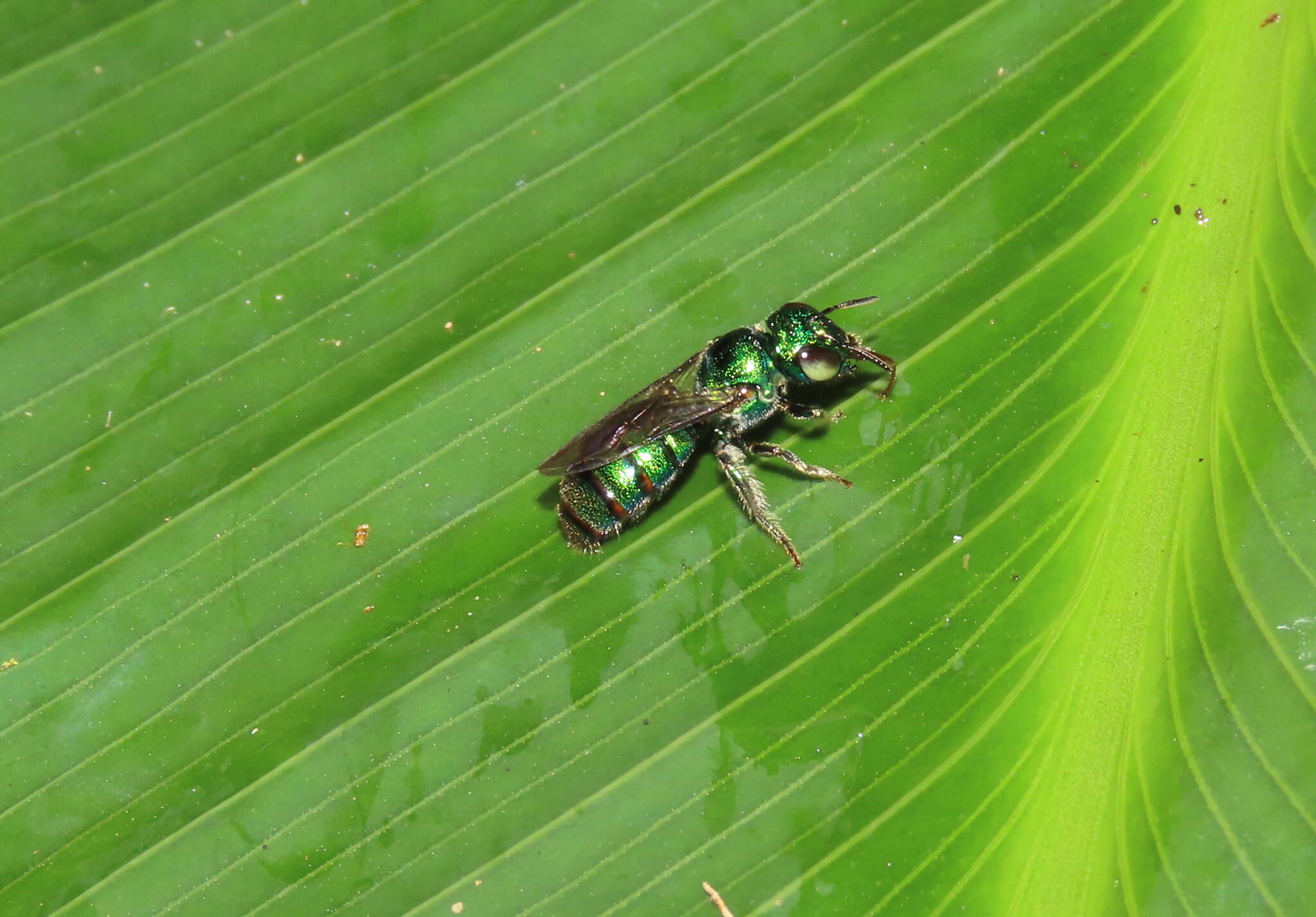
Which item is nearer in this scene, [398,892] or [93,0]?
[398,892]

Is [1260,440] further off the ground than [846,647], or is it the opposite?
[846,647]

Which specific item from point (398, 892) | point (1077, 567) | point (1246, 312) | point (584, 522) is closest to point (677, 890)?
point (398, 892)

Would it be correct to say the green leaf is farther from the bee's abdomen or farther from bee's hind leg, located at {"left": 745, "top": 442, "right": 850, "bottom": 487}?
the bee's abdomen

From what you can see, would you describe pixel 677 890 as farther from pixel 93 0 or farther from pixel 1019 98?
pixel 93 0

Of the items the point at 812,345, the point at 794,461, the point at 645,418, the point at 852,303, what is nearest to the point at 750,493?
the point at 794,461

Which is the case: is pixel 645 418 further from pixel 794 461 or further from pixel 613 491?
pixel 794 461

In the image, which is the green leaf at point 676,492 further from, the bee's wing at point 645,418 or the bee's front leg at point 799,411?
the bee's wing at point 645,418

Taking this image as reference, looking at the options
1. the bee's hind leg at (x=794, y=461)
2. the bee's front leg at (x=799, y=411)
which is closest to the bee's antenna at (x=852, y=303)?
the bee's front leg at (x=799, y=411)
